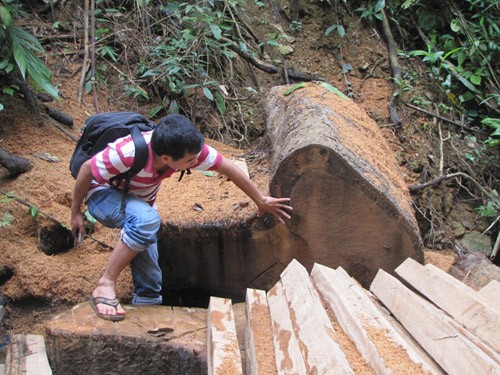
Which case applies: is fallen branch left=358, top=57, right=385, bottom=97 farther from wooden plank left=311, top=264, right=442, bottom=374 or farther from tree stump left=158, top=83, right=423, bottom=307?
wooden plank left=311, top=264, right=442, bottom=374

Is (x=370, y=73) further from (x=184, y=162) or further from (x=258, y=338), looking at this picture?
(x=258, y=338)

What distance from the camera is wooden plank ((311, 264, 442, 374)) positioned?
1.89 meters

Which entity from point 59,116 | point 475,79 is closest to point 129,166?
point 59,116

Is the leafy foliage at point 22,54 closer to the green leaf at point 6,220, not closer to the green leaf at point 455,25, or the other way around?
the green leaf at point 6,220

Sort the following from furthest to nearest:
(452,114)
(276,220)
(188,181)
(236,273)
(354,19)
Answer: (354,19) < (452,114) < (188,181) < (236,273) < (276,220)

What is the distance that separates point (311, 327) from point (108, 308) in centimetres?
135

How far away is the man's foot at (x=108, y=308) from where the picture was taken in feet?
9.87

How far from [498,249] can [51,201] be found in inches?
173

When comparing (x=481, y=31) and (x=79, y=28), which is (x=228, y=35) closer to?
(x=79, y=28)

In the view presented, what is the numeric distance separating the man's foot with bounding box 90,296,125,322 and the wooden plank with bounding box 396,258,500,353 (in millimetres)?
1602

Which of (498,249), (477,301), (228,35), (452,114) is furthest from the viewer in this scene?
(452,114)

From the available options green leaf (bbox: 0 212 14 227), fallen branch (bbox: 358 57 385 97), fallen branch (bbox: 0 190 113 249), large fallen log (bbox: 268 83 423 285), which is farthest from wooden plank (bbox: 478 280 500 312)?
fallen branch (bbox: 358 57 385 97)

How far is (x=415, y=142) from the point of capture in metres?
6.66

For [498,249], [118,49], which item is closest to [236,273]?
[498,249]
